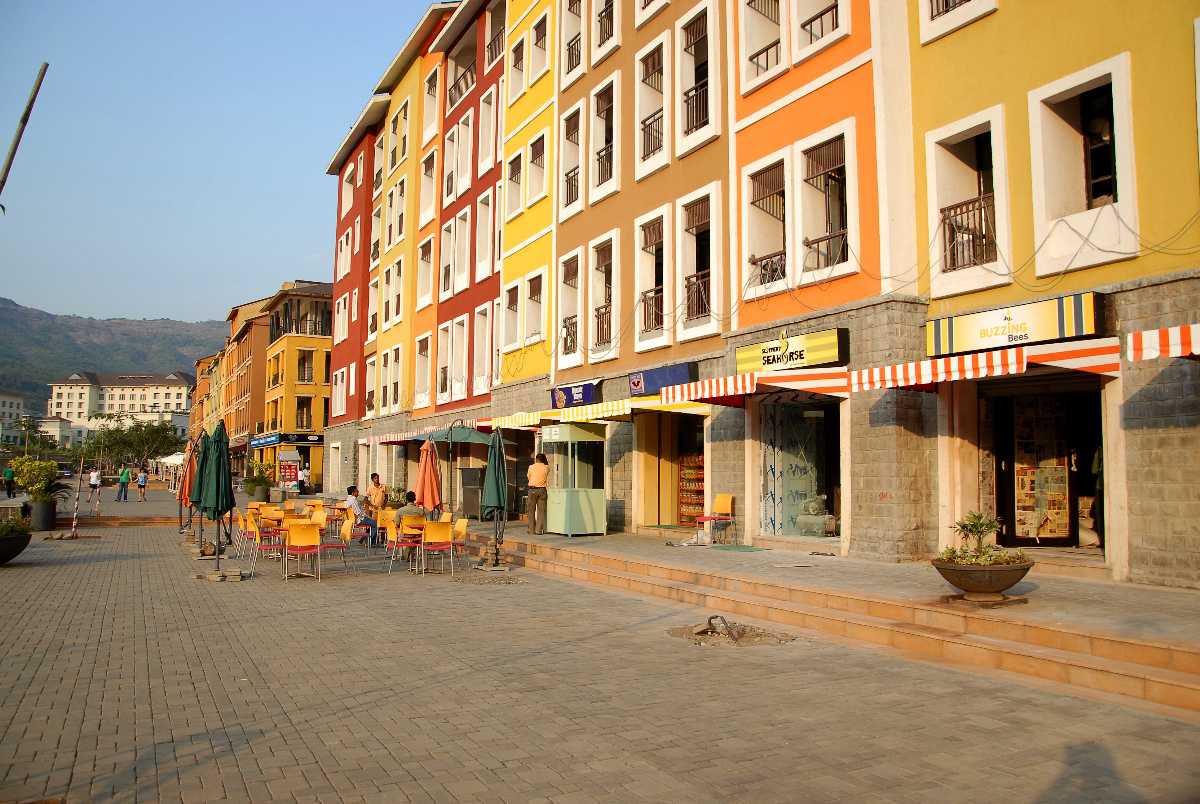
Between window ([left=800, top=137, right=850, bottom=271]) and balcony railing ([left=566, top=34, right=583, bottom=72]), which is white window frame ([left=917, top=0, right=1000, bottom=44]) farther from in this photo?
balcony railing ([left=566, top=34, right=583, bottom=72])

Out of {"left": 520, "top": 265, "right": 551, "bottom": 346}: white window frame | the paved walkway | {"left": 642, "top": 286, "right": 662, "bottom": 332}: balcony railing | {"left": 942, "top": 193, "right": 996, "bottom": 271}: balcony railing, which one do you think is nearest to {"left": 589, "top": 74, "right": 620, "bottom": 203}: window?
{"left": 642, "top": 286, "right": 662, "bottom": 332}: balcony railing

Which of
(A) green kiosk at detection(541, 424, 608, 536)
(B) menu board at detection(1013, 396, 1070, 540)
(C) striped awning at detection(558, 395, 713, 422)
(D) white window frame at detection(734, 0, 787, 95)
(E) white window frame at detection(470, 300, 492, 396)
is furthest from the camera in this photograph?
(E) white window frame at detection(470, 300, 492, 396)

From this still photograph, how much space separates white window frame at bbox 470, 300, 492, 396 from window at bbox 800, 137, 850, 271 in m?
15.1

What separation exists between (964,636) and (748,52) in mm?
12093

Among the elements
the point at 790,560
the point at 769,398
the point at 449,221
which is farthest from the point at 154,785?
the point at 449,221

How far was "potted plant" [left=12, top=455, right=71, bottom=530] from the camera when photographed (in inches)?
985

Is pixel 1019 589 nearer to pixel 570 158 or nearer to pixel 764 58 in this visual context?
pixel 764 58

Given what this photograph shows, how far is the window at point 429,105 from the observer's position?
36.2m

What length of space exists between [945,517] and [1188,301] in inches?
168

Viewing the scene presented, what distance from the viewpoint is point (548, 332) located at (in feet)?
80.4

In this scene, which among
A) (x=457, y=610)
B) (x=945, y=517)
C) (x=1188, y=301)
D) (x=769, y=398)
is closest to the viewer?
(x=1188, y=301)

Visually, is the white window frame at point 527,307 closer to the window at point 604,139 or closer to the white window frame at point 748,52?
the window at point 604,139

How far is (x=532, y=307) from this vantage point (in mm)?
26047

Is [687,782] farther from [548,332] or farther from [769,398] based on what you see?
[548,332]
